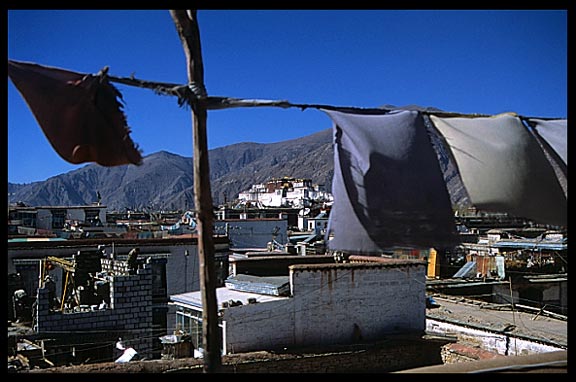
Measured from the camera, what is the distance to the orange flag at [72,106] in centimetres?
509

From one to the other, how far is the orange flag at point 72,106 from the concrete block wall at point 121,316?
7.70m

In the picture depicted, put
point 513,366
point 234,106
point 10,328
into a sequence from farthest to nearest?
point 10,328, point 513,366, point 234,106

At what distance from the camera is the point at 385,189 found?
5.27 meters

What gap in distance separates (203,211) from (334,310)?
8.66m

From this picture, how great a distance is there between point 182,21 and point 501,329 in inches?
477

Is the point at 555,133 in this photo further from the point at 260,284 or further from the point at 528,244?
the point at 528,244

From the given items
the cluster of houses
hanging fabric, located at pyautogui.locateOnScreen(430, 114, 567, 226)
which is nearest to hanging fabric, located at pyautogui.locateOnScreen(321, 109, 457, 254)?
hanging fabric, located at pyautogui.locateOnScreen(430, 114, 567, 226)

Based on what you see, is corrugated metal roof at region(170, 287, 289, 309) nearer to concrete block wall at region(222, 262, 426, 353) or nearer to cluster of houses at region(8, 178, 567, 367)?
cluster of houses at region(8, 178, 567, 367)

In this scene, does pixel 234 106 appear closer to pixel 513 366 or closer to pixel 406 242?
pixel 406 242

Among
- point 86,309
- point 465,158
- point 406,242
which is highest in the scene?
point 465,158

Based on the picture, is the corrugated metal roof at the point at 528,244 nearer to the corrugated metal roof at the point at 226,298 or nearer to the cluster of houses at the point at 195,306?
the cluster of houses at the point at 195,306

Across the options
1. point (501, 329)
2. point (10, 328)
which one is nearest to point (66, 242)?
point (10, 328)

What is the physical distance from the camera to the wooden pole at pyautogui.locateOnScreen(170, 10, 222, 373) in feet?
16.4

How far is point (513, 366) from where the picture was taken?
5.95m
